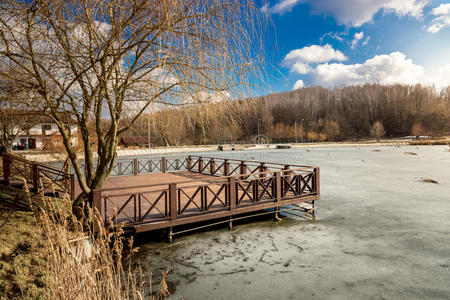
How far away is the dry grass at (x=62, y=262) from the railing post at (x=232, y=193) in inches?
133

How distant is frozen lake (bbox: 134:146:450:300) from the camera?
5.59 m

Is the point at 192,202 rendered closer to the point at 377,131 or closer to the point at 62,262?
the point at 62,262

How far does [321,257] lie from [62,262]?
6140mm

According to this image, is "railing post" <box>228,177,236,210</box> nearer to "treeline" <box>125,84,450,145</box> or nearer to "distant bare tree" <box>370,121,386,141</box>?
"treeline" <box>125,84,450,145</box>

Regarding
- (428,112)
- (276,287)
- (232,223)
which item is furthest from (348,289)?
(428,112)

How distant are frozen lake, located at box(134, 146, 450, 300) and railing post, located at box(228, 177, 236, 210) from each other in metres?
0.92

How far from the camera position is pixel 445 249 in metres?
7.62

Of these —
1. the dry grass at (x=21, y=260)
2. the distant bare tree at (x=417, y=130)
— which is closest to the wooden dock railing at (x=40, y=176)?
A: the dry grass at (x=21, y=260)

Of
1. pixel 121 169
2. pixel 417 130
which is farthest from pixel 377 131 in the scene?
pixel 121 169

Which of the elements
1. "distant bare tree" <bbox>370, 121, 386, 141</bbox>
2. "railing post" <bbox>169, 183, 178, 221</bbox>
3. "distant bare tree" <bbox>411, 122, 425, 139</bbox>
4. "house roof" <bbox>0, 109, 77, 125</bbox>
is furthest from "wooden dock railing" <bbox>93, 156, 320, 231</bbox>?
"distant bare tree" <bbox>411, 122, 425, 139</bbox>

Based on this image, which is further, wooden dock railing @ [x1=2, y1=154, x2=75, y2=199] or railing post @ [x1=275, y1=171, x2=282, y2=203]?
railing post @ [x1=275, y1=171, x2=282, y2=203]

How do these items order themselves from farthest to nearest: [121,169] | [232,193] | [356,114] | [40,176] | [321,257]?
1. [356,114]
2. [121,169]
3. [40,176]
4. [232,193]
5. [321,257]

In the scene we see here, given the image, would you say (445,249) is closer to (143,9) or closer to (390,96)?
(143,9)

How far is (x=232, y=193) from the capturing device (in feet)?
28.2
